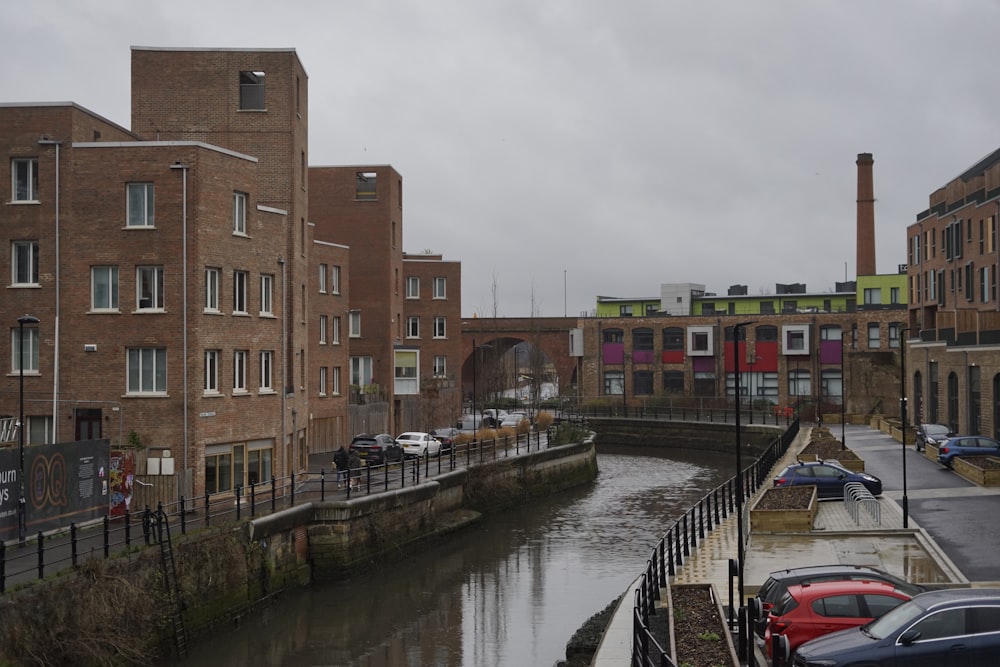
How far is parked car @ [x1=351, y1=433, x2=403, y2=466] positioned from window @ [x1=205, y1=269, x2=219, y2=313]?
512 inches

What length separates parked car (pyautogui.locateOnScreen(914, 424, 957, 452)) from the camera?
169 feet

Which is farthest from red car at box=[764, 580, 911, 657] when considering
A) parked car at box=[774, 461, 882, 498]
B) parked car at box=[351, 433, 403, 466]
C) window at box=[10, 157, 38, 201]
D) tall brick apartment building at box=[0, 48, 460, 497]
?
parked car at box=[351, 433, 403, 466]

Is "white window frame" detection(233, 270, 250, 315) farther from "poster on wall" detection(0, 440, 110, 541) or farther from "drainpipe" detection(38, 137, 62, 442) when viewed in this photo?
"poster on wall" detection(0, 440, 110, 541)

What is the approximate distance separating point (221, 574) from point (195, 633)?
1.74m

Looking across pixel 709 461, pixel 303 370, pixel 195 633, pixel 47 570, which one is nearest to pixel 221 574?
pixel 195 633

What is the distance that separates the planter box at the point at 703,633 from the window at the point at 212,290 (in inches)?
707

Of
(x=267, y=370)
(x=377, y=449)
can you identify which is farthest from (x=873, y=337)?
(x=267, y=370)

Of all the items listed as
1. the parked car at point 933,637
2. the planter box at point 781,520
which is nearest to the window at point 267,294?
the planter box at point 781,520

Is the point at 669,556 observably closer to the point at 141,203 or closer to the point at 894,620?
the point at 894,620

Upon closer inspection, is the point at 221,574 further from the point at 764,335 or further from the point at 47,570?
the point at 764,335

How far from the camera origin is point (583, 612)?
1096 inches

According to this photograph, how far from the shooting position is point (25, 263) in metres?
32.8

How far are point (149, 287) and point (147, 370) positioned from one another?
248 cm

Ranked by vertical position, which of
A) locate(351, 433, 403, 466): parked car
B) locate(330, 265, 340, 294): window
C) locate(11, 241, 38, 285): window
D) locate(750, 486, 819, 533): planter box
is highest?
locate(330, 265, 340, 294): window
